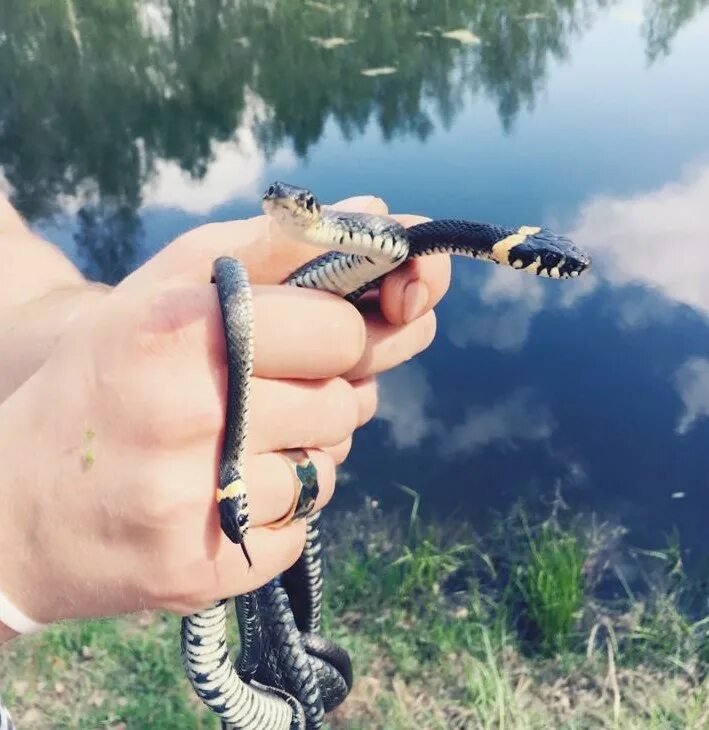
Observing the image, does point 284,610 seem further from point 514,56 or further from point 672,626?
point 514,56

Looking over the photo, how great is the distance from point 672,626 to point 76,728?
9.01 feet

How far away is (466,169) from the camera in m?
8.16

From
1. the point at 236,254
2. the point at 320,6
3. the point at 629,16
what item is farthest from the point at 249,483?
the point at 320,6

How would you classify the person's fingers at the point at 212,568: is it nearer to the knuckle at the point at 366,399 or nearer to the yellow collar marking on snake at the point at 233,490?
the yellow collar marking on snake at the point at 233,490

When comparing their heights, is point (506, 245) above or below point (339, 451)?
above

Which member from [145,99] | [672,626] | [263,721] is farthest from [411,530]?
[145,99]

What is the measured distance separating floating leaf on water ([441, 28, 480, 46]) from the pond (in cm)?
8

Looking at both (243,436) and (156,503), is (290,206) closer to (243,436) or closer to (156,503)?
(243,436)

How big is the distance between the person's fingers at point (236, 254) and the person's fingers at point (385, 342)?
24 centimetres

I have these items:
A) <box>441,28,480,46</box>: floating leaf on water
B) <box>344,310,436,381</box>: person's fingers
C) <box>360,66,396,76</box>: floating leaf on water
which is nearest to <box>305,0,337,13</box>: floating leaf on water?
<box>441,28,480,46</box>: floating leaf on water

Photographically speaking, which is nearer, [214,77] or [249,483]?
[249,483]

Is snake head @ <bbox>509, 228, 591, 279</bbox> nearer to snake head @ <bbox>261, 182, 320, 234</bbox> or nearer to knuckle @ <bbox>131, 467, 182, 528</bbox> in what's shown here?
snake head @ <bbox>261, 182, 320, 234</bbox>

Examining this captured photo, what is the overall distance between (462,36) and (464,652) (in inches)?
435

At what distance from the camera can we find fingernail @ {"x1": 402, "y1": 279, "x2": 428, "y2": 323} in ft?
5.82
